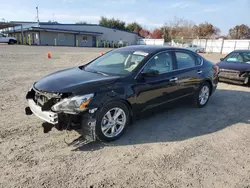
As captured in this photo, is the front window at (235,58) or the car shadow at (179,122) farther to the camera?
the front window at (235,58)

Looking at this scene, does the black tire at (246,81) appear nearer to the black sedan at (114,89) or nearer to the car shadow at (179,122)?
the car shadow at (179,122)

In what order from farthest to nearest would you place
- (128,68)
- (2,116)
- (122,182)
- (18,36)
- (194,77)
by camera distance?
1. (18,36)
2. (194,77)
3. (2,116)
4. (128,68)
5. (122,182)

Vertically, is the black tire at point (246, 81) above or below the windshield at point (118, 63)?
below

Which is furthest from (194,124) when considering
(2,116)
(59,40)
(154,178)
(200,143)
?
(59,40)

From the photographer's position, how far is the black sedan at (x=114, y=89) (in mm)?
3219

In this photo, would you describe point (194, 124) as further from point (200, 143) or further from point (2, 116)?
point (2, 116)

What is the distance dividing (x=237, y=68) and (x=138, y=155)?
6.70 meters

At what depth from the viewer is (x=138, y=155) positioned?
3260mm

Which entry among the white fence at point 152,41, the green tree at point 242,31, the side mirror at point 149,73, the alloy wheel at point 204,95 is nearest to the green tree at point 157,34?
the white fence at point 152,41

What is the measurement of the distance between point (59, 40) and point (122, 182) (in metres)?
41.5

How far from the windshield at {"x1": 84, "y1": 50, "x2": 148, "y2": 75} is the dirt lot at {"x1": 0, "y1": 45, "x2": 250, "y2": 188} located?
1.17 meters

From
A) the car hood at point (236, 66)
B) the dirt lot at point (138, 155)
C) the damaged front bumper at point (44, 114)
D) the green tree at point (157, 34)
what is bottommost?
the dirt lot at point (138, 155)

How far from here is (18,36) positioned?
45094 mm

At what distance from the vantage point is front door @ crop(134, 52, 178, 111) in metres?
3.90
